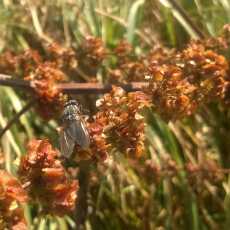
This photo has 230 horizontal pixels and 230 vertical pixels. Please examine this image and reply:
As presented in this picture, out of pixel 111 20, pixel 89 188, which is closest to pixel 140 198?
pixel 89 188

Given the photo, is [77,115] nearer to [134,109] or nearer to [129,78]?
[134,109]

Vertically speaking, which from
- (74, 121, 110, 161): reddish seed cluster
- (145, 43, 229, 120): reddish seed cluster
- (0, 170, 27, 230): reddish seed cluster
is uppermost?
(145, 43, 229, 120): reddish seed cluster

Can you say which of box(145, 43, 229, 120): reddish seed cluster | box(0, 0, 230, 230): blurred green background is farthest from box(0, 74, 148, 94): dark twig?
box(0, 0, 230, 230): blurred green background

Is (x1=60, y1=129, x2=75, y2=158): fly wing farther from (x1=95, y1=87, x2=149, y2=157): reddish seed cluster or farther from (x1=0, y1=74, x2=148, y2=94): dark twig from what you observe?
(x1=0, y1=74, x2=148, y2=94): dark twig

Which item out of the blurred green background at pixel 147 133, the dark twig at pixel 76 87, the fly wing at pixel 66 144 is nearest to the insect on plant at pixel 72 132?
the fly wing at pixel 66 144

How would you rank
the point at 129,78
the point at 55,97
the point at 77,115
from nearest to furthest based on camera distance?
the point at 77,115 < the point at 55,97 < the point at 129,78

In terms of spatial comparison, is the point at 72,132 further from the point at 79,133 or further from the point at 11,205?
the point at 11,205
